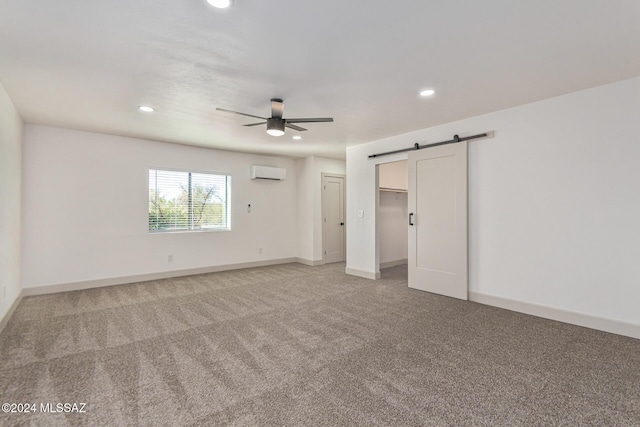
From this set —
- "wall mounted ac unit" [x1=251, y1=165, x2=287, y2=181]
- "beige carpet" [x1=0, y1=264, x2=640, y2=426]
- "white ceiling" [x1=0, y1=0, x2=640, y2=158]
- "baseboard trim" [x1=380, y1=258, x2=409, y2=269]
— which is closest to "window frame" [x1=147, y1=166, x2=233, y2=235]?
"wall mounted ac unit" [x1=251, y1=165, x2=287, y2=181]

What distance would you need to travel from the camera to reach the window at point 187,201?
223 inches

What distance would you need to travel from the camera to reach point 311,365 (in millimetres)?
2469

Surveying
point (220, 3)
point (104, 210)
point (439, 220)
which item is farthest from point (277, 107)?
point (104, 210)

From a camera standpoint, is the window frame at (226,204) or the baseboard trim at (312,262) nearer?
the window frame at (226,204)

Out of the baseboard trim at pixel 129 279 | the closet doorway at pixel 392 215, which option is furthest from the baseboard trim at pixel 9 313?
the closet doorway at pixel 392 215

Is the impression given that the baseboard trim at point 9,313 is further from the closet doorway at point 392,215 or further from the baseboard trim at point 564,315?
the closet doorway at point 392,215

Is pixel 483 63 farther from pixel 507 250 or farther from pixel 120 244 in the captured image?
pixel 120 244

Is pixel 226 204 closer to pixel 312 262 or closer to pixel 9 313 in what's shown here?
pixel 312 262

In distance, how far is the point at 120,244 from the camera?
5223 mm

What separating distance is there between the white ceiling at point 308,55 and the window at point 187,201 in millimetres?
1845

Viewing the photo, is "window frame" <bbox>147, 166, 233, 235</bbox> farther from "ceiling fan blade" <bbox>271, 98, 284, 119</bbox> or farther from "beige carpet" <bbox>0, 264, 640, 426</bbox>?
"ceiling fan blade" <bbox>271, 98, 284, 119</bbox>

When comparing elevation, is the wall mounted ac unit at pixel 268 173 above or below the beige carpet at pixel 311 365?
above

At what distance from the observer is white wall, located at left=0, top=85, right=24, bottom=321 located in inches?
129

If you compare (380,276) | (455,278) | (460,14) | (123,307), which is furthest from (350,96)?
(123,307)
